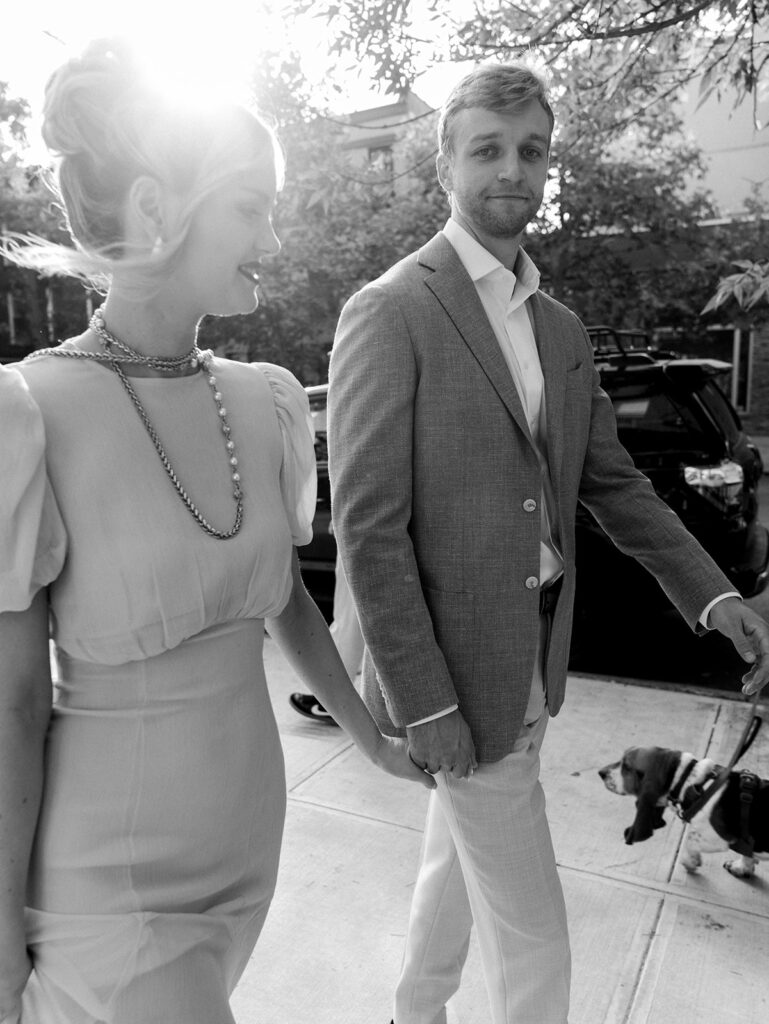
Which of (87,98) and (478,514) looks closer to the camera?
(87,98)

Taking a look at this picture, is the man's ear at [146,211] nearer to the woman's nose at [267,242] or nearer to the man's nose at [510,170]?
the woman's nose at [267,242]

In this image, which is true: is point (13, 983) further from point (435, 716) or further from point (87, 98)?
point (87, 98)

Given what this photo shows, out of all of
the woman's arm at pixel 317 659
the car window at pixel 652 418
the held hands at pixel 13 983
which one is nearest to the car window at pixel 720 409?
the car window at pixel 652 418

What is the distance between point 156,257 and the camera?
1280 mm

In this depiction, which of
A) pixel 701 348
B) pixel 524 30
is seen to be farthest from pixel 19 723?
pixel 701 348

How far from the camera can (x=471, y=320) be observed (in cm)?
188

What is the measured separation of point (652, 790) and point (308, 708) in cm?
196

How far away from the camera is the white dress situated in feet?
3.96

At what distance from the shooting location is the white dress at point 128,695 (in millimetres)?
1208

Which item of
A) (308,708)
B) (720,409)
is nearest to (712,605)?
(308,708)

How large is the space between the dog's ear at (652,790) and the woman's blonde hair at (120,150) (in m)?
2.41

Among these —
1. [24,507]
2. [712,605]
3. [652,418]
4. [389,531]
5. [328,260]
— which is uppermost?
[328,260]

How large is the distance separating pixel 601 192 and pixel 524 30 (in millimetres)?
10051

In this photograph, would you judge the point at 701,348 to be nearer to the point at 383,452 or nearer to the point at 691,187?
the point at 691,187
